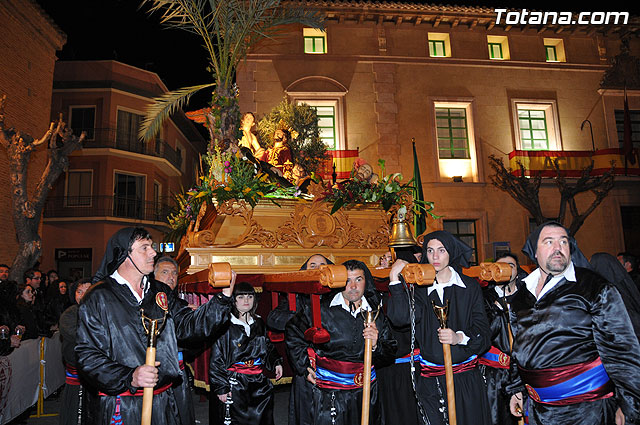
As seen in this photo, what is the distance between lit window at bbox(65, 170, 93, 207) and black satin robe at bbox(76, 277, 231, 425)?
75.6 ft

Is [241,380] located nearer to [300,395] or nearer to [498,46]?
[300,395]

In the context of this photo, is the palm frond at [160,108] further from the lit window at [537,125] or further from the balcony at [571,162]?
the lit window at [537,125]

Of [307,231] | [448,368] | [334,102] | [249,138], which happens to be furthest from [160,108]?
[334,102]

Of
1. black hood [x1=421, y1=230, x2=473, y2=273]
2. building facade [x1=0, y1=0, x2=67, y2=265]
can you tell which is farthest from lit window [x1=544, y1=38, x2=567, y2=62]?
building facade [x1=0, y1=0, x2=67, y2=265]

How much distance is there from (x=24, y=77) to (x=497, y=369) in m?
18.4

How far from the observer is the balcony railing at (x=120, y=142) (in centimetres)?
2381

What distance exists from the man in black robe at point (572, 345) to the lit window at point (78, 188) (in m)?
24.3

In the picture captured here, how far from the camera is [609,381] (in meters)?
2.81

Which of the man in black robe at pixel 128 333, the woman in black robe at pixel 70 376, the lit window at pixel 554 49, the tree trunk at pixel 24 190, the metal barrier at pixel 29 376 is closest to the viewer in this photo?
the man in black robe at pixel 128 333

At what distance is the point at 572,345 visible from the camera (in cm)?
283

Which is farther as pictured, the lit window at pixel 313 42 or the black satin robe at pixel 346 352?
the lit window at pixel 313 42

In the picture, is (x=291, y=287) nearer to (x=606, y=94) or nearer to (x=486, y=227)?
(x=486, y=227)

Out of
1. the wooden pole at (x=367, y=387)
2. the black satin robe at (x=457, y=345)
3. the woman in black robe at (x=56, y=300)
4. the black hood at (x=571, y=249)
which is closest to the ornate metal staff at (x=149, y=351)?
the wooden pole at (x=367, y=387)

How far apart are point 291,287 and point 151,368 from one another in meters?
1.21
